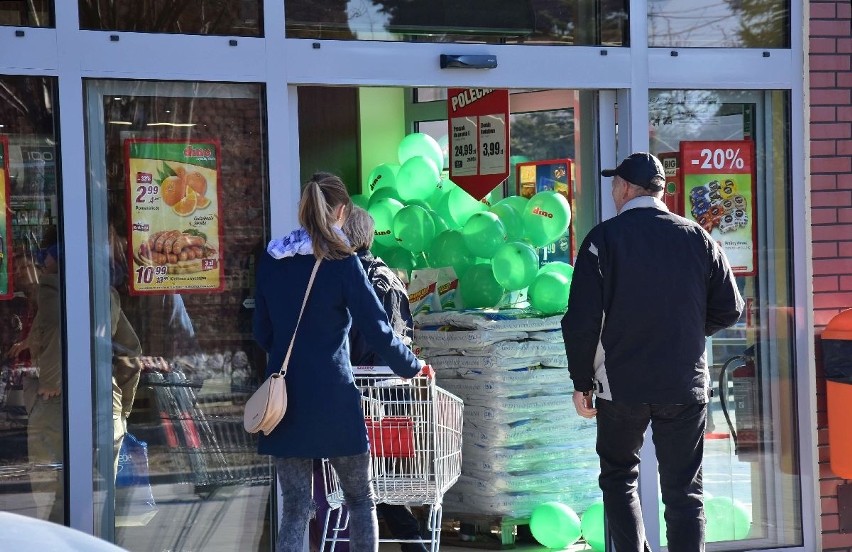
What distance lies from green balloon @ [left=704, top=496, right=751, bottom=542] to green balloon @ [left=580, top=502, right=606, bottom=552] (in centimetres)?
52

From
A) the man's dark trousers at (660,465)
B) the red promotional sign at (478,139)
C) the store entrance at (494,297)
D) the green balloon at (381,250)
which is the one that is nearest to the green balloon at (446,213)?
the store entrance at (494,297)

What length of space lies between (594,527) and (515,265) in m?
1.43

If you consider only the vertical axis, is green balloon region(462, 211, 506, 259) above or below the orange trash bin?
above

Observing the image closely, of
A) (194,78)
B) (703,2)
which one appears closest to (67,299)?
(194,78)

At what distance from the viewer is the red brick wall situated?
6242 millimetres

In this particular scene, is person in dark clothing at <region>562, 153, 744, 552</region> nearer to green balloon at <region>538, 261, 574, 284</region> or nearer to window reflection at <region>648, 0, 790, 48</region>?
window reflection at <region>648, 0, 790, 48</region>

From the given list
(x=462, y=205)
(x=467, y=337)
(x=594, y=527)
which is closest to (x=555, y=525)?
(x=594, y=527)

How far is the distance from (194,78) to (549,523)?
9.31ft

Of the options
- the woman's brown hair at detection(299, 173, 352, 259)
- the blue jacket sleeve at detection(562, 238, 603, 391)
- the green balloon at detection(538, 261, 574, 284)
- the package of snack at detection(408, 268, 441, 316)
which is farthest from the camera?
the package of snack at detection(408, 268, 441, 316)

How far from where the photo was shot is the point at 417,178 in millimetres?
7461

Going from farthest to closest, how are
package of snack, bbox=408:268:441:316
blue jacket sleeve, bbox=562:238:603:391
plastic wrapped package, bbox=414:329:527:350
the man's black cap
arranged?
package of snack, bbox=408:268:441:316
plastic wrapped package, bbox=414:329:527:350
the man's black cap
blue jacket sleeve, bbox=562:238:603:391

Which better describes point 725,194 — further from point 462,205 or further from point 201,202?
point 201,202

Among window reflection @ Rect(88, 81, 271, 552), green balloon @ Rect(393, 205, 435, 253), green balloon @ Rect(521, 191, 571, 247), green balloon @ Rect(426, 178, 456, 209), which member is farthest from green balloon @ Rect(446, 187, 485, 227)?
window reflection @ Rect(88, 81, 271, 552)

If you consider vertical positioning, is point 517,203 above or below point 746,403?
above
